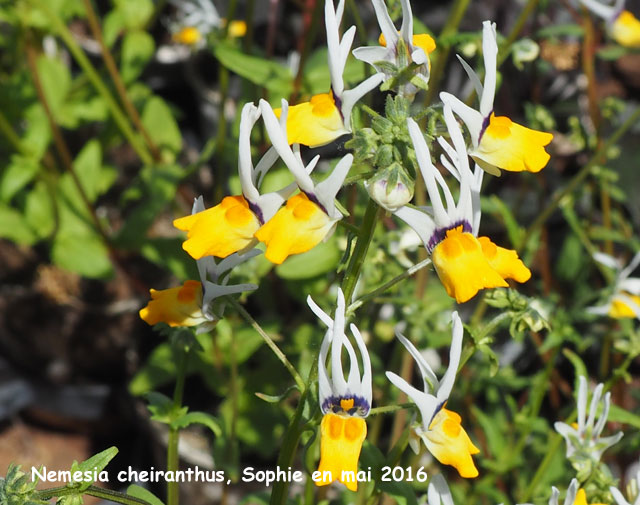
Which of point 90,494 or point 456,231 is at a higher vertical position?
point 456,231

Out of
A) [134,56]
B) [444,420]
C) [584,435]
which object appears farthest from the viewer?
[134,56]

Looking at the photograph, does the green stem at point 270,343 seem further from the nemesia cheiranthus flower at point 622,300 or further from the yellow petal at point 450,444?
the nemesia cheiranthus flower at point 622,300

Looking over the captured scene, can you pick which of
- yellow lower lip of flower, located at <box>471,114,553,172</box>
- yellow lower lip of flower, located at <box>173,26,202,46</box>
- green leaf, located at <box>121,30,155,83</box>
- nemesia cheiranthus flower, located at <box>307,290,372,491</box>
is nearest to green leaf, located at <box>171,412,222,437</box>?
nemesia cheiranthus flower, located at <box>307,290,372,491</box>

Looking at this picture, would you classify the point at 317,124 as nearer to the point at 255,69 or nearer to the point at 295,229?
the point at 295,229

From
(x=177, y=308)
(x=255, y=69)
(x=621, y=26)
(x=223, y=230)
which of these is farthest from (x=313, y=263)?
(x=621, y=26)

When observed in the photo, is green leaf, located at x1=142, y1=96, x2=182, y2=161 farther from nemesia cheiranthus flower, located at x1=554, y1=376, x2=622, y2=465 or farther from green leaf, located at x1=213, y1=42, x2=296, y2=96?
nemesia cheiranthus flower, located at x1=554, y1=376, x2=622, y2=465

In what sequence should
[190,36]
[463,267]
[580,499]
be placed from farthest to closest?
[190,36] → [580,499] → [463,267]

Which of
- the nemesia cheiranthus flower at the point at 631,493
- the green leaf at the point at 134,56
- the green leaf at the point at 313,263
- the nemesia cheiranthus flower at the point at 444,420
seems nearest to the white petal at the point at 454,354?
the nemesia cheiranthus flower at the point at 444,420
